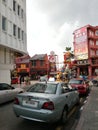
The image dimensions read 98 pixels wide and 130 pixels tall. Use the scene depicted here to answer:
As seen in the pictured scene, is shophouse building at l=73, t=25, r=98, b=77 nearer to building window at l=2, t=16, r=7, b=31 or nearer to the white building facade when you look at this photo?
the white building facade

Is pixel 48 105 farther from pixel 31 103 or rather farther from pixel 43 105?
pixel 31 103

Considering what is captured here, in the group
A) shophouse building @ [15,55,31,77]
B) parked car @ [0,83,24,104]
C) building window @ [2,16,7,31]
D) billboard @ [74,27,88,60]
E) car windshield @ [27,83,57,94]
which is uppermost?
billboard @ [74,27,88,60]

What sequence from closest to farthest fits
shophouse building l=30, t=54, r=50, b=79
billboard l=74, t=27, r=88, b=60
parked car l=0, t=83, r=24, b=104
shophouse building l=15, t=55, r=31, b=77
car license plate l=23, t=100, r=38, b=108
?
car license plate l=23, t=100, r=38, b=108 < parked car l=0, t=83, r=24, b=104 < billboard l=74, t=27, r=88, b=60 < shophouse building l=30, t=54, r=50, b=79 < shophouse building l=15, t=55, r=31, b=77

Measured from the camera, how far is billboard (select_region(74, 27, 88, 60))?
58.0 m

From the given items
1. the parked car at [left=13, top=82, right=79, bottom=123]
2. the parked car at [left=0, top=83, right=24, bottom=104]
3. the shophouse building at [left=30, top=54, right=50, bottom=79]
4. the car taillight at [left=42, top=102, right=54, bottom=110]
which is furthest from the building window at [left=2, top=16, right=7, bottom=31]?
the shophouse building at [left=30, top=54, right=50, bottom=79]

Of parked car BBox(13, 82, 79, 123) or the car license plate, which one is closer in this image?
parked car BBox(13, 82, 79, 123)

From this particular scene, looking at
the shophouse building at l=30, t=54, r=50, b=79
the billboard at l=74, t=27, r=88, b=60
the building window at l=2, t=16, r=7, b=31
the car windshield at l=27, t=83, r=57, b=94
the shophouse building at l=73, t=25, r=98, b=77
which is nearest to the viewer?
the car windshield at l=27, t=83, r=57, b=94

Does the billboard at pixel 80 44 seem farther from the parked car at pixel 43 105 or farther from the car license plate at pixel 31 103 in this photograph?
the car license plate at pixel 31 103

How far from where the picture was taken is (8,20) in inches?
834

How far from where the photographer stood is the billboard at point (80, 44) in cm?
5796

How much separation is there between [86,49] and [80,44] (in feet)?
9.81

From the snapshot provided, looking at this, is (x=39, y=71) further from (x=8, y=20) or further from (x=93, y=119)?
(x=93, y=119)

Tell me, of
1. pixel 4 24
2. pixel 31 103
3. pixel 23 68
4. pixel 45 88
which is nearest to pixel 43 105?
pixel 31 103

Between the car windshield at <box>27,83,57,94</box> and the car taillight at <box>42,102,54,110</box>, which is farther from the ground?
the car windshield at <box>27,83,57,94</box>
